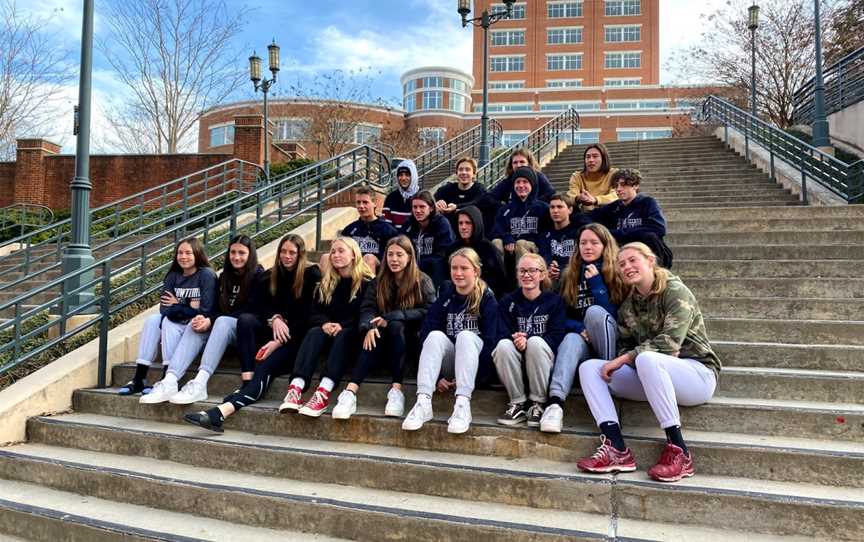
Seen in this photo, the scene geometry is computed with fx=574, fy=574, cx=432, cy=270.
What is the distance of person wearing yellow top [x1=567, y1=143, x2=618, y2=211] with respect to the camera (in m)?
6.04

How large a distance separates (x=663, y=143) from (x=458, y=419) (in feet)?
43.9

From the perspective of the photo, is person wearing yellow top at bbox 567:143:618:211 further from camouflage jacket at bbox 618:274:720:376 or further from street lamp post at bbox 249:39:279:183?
street lamp post at bbox 249:39:279:183

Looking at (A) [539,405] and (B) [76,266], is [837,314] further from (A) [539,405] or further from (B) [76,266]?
(B) [76,266]

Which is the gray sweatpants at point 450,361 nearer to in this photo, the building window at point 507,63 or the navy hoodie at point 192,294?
the navy hoodie at point 192,294

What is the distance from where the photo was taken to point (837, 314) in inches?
187

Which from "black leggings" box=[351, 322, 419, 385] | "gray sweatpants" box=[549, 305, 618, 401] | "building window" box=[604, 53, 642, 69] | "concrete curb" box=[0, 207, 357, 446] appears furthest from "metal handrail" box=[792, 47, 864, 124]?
"building window" box=[604, 53, 642, 69]

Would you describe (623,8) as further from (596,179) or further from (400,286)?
(400,286)

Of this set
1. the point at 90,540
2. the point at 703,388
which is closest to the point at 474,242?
the point at 703,388

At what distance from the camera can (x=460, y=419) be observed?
358 cm

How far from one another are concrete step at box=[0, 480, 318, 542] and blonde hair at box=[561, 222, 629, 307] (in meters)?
2.31

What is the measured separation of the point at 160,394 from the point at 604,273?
11.4ft

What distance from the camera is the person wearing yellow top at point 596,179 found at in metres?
6.04

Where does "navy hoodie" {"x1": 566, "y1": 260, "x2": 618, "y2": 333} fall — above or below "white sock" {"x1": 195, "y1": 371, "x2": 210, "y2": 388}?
above

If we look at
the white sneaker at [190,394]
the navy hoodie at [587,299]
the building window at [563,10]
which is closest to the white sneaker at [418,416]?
the navy hoodie at [587,299]
